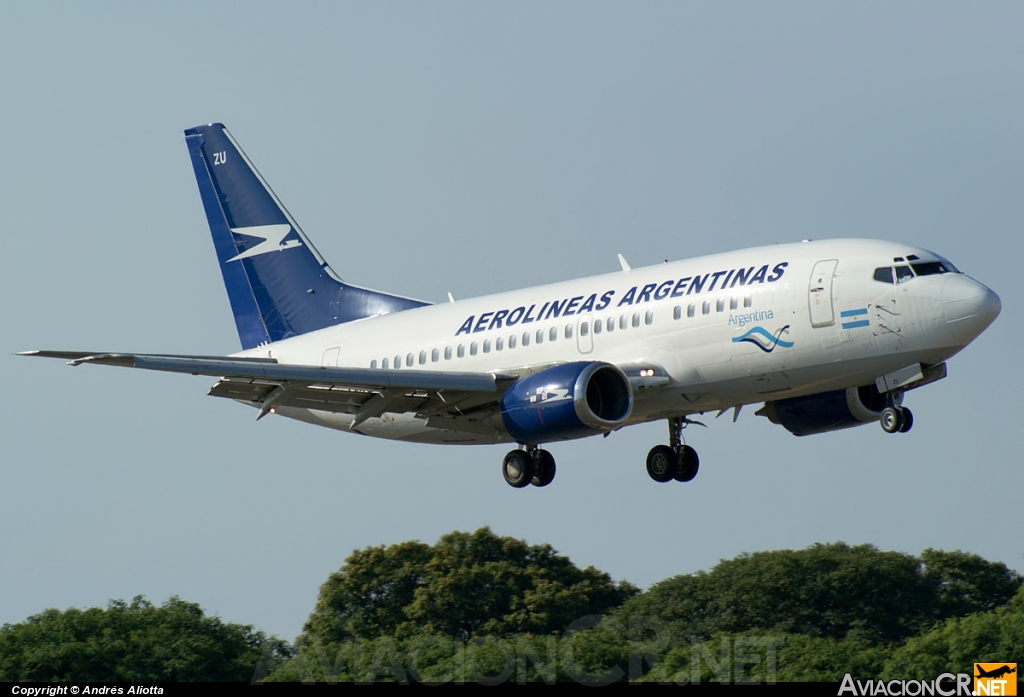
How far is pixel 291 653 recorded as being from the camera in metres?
58.2

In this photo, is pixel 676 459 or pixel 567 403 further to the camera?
pixel 676 459

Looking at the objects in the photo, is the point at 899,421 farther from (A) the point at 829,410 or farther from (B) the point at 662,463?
(B) the point at 662,463

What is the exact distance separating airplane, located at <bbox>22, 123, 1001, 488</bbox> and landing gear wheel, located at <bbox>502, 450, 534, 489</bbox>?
0.11 feet

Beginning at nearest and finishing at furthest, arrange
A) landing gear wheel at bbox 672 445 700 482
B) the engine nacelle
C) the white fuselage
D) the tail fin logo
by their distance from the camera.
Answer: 1. the white fuselage
2. the engine nacelle
3. landing gear wheel at bbox 672 445 700 482
4. the tail fin logo

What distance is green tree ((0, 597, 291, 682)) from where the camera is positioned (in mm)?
52562

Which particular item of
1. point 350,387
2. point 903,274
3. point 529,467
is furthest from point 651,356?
point 350,387

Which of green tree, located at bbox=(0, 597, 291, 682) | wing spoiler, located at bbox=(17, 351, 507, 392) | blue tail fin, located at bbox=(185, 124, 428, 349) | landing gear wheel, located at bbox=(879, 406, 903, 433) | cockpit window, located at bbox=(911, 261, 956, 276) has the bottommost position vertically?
green tree, located at bbox=(0, 597, 291, 682)

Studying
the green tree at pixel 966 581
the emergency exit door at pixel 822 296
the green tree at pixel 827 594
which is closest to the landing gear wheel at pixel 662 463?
the emergency exit door at pixel 822 296

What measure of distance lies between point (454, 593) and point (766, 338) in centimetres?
3022

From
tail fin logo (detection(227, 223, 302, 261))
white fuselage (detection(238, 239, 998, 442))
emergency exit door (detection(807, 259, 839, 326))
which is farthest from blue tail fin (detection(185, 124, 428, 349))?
emergency exit door (detection(807, 259, 839, 326))

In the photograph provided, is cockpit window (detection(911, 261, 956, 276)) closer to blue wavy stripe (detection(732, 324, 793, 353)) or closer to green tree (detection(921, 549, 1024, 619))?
blue wavy stripe (detection(732, 324, 793, 353))

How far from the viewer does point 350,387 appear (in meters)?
39.3

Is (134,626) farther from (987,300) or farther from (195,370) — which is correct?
(987,300)

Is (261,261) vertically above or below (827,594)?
above
